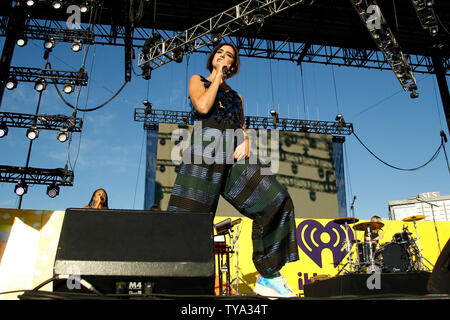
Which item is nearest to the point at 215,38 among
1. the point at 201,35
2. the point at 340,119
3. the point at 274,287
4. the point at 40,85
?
the point at 201,35

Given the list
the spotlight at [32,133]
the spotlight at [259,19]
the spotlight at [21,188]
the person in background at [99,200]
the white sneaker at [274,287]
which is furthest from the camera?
the spotlight at [21,188]

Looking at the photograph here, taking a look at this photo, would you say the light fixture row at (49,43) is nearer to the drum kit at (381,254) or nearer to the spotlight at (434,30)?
the drum kit at (381,254)

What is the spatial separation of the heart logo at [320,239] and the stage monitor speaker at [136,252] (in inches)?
207

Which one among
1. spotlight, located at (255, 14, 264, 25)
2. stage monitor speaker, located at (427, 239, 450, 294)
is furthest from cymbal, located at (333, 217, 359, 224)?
spotlight, located at (255, 14, 264, 25)

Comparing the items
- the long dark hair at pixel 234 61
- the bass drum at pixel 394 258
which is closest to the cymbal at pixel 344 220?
the bass drum at pixel 394 258

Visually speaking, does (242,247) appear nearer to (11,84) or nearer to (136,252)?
(136,252)

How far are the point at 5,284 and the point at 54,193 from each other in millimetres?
7638

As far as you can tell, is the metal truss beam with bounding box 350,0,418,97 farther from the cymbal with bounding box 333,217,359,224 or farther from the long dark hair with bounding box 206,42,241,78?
the long dark hair with bounding box 206,42,241,78

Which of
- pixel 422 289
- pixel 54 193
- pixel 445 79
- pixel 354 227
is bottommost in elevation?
pixel 422 289

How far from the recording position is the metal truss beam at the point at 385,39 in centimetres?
995

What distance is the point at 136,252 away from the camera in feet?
3.88
